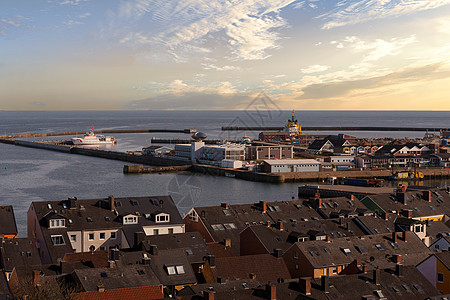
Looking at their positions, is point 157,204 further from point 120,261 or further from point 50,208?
point 120,261

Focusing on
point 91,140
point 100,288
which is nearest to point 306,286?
point 100,288

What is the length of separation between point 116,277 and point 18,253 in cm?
548

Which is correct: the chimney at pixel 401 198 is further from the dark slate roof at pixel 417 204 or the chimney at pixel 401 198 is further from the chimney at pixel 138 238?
the chimney at pixel 138 238

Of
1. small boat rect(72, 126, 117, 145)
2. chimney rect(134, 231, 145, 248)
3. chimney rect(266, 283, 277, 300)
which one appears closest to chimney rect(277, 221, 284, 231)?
chimney rect(134, 231, 145, 248)

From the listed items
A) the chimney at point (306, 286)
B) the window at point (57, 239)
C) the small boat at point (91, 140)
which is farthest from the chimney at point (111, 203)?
the small boat at point (91, 140)

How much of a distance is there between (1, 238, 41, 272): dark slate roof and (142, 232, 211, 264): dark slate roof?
3.96 metres

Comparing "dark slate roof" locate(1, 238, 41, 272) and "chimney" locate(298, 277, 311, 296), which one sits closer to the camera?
"chimney" locate(298, 277, 311, 296)

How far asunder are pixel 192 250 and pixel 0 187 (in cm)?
3709

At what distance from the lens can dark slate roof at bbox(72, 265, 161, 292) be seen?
16500 mm

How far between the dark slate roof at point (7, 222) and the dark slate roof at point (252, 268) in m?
9.31

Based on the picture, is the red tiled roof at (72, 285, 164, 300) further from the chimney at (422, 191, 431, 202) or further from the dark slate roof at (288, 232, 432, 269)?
the chimney at (422, 191, 431, 202)

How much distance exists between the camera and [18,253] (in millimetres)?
20672

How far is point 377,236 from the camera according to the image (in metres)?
22.5

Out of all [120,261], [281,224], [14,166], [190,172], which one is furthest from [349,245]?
[14,166]
